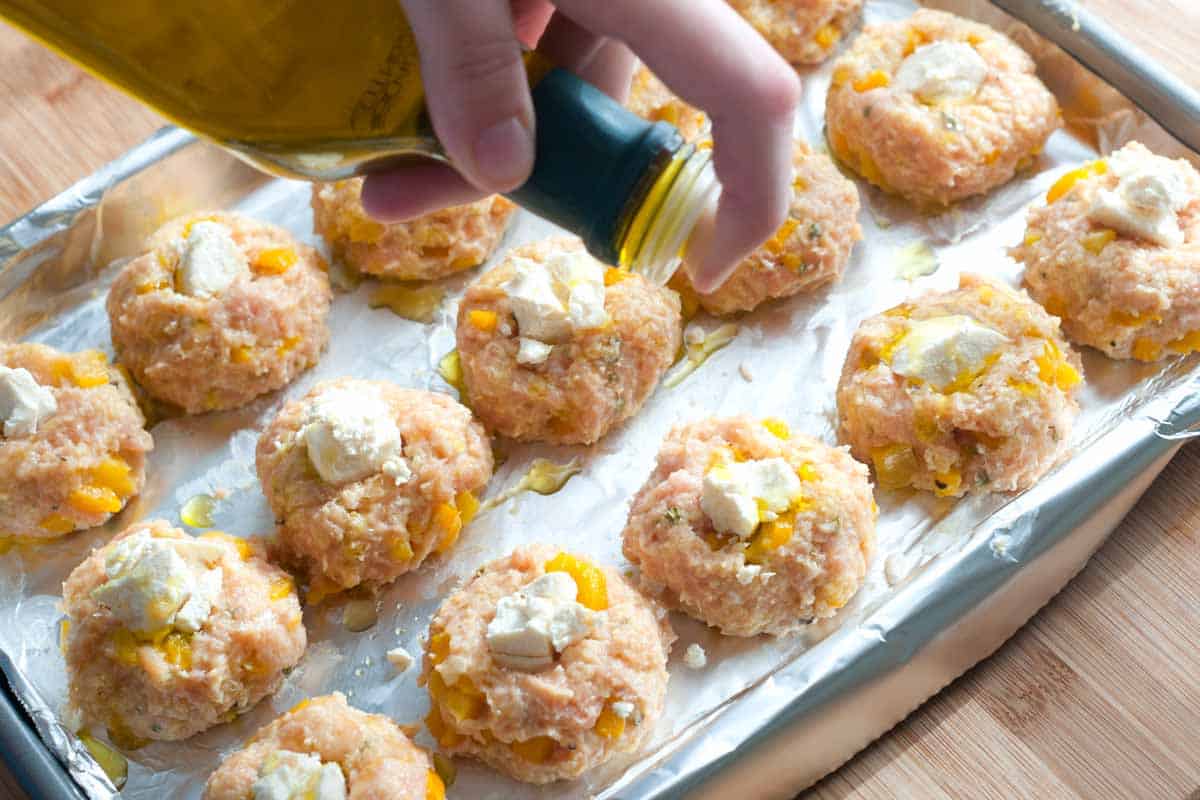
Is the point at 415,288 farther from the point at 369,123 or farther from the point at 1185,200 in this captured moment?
the point at 1185,200

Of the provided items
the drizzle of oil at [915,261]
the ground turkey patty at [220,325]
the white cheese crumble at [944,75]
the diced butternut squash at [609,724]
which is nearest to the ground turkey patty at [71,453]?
the ground turkey patty at [220,325]

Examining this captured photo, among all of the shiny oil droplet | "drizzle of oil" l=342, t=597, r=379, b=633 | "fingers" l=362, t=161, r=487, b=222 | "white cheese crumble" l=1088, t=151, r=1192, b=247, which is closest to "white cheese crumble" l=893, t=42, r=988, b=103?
"white cheese crumble" l=1088, t=151, r=1192, b=247

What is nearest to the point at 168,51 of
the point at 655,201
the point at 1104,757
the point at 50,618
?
the point at 655,201

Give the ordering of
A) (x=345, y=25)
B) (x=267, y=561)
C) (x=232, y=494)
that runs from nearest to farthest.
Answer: (x=345, y=25) < (x=267, y=561) < (x=232, y=494)

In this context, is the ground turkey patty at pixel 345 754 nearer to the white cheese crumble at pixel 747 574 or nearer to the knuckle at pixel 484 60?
the white cheese crumble at pixel 747 574

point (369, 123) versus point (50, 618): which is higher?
point (369, 123)

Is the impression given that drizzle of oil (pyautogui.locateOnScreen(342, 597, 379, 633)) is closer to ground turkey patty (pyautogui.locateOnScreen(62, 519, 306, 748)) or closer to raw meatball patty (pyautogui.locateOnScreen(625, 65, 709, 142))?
ground turkey patty (pyautogui.locateOnScreen(62, 519, 306, 748))
